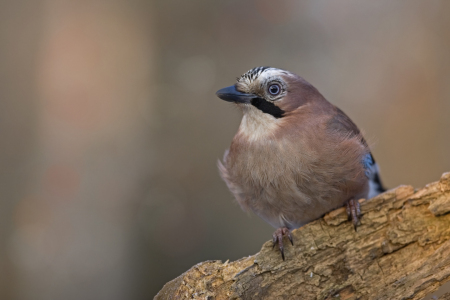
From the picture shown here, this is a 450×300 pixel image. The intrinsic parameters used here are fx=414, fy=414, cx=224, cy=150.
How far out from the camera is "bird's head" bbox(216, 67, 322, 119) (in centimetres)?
279

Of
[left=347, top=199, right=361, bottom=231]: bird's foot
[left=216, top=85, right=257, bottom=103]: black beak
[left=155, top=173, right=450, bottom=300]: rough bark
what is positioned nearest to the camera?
[left=155, top=173, right=450, bottom=300]: rough bark

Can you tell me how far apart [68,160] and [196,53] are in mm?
2047

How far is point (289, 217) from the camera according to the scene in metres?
2.80

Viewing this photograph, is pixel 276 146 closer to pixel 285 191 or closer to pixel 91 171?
pixel 285 191

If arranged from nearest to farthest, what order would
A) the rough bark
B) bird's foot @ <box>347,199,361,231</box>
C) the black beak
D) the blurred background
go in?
the rough bark < bird's foot @ <box>347,199,361,231</box> < the black beak < the blurred background

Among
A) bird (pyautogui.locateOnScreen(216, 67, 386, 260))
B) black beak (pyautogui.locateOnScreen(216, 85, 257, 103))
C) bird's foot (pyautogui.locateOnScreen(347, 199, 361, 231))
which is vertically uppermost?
black beak (pyautogui.locateOnScreen(216, 85, 257, 103))

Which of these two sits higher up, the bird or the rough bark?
the bird

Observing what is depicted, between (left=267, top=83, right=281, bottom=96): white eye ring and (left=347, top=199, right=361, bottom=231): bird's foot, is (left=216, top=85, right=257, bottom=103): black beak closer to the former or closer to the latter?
(left=267, top=83, right=281, bottom=96): white eye ring

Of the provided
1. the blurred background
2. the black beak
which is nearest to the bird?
the black beak

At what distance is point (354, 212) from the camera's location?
2633mm

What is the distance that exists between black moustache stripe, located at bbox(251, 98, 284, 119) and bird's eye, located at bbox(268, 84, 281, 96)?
0.23 feet

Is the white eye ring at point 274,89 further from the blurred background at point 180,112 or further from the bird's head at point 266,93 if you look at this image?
the blurred background at point 180,112

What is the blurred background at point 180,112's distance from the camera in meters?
4.93

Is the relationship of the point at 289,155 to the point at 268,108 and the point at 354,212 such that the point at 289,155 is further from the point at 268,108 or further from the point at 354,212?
the point at 354,212
